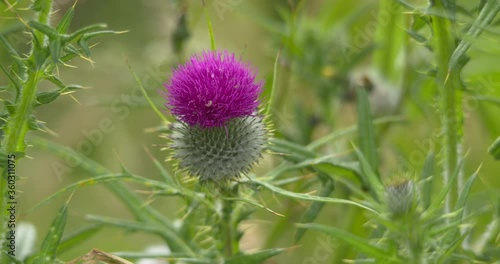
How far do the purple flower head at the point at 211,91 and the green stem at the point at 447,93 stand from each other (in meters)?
0.42

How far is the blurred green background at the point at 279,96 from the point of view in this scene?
2.56 metres

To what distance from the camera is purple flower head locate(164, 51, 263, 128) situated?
5.42 feet

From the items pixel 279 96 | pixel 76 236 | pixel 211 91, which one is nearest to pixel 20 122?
pixel 211 91

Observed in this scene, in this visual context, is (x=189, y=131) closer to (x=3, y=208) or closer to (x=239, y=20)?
(x=3, y=208)

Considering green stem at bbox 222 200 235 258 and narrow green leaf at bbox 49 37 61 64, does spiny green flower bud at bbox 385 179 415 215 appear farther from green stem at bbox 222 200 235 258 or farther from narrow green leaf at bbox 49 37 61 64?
narrow green leaf at bbox 49 37 61 64

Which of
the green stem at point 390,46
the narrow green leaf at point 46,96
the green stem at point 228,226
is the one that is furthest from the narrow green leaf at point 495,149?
the green stem at point 390,46

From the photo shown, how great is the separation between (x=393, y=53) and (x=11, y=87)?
5.50 feet

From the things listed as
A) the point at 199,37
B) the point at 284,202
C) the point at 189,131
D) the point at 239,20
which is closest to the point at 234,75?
the point at 189,131

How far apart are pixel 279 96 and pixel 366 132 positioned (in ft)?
3.08

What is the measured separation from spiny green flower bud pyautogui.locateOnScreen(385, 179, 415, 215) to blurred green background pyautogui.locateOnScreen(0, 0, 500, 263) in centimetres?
79

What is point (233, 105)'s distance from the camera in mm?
1677

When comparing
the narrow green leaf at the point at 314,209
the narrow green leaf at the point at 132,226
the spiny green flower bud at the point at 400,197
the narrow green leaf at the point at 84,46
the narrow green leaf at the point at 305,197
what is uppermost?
the narrow green leaf at the point at 84,46

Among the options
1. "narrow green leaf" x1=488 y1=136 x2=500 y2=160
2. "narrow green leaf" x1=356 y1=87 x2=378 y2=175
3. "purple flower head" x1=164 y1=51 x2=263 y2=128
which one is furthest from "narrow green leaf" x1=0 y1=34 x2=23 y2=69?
"narrow green leaf" x1=488 y1=136 x2=500 y2=160

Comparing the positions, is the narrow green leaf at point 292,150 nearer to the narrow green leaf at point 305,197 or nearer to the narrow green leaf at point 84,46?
the narrow green leaf at point 305,197
